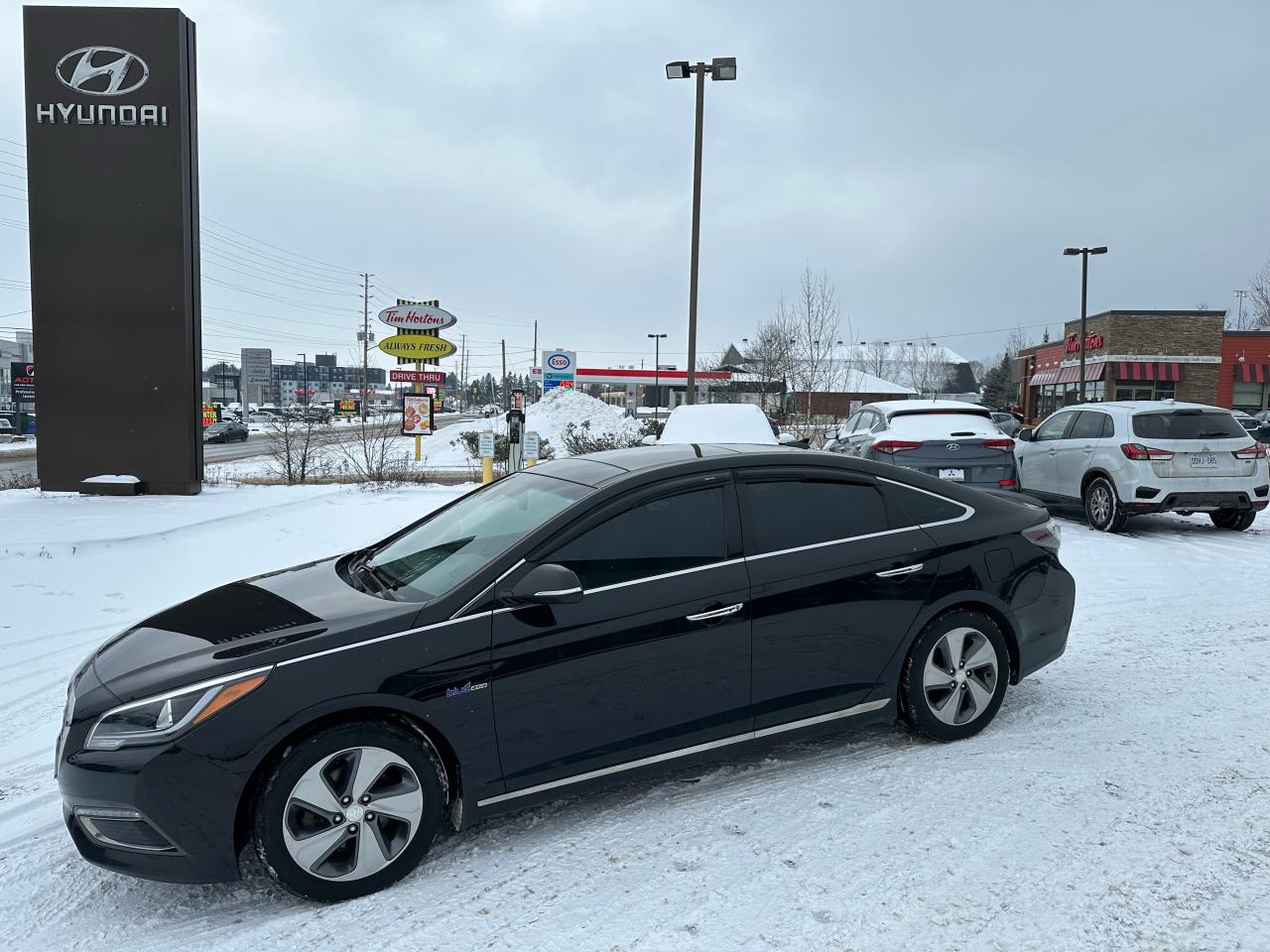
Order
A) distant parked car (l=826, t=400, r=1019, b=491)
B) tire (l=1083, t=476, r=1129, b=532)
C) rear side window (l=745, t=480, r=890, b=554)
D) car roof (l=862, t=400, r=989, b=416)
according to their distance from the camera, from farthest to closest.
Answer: car roof (l=862, t=400, r=989, b=416)
distant parked car (l=826, t=400, r=1019, b=491)
tire (l=1083, t=476, r=1129, b=532)
rear side window (l=745, t=480, r=890, b=554)

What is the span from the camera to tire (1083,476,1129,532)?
33.7 feet

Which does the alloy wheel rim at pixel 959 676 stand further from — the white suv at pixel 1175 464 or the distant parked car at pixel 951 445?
the white suv at pixel 1175 464

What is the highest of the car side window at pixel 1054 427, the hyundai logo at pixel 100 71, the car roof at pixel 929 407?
the hyundai logo at pixel 100 71

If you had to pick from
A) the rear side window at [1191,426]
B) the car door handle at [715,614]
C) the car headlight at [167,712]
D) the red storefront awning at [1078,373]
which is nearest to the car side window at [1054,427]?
the rear side window at [1191,426]

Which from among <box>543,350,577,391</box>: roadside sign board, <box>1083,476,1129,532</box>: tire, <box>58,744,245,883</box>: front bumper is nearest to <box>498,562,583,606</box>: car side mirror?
<box>58,744,245,883</box>: front bumper

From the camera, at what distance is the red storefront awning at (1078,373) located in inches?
1670

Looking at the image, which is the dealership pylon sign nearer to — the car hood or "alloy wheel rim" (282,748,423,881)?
the car hood

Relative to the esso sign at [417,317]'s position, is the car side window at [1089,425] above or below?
below

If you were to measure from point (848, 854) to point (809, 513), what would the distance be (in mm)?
1447

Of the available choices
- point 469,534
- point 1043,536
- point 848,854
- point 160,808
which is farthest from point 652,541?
point 1043,536

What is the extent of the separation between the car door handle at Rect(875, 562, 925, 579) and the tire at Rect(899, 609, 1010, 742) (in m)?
0.28

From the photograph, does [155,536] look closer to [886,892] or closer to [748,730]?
[748,730]

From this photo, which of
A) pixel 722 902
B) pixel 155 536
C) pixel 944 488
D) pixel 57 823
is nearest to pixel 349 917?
pixel 722 902

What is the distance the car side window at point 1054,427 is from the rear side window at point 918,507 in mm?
8268
